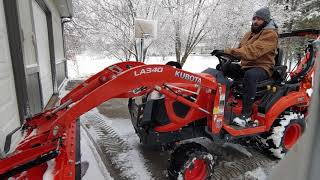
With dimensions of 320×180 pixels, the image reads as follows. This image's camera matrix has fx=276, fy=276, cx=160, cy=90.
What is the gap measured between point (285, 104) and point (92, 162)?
2.79 meters

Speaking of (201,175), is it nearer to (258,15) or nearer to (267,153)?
(267,153)

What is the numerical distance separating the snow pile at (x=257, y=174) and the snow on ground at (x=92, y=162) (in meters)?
1.72

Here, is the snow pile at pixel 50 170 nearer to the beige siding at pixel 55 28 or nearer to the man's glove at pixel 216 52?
the man's glove at pixel 216 52

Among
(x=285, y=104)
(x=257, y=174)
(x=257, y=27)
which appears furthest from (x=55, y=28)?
(x=257, y=174)

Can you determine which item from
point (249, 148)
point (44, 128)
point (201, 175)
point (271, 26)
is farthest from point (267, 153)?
point (44, 128)

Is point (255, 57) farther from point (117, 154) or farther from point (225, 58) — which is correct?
point (117, 154)

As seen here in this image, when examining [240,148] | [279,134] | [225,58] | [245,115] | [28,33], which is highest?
[28,33]

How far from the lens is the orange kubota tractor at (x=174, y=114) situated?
2217mm

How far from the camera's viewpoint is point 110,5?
16.2m

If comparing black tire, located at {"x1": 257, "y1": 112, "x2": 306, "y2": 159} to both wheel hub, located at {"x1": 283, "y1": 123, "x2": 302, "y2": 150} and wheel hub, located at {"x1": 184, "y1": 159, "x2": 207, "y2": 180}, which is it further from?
wheel hub, located at {"x1": 184, "y1": 159, "x2": 207, "y2": 180}

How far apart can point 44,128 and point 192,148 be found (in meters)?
1.52

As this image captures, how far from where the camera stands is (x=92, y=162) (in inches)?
140

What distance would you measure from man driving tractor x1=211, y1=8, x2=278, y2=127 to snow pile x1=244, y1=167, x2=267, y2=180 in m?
0.61

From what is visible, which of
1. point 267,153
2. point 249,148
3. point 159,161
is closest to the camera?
point 159,161
